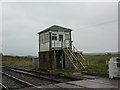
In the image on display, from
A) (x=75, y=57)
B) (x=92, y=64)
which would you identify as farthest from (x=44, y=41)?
(x=92, y=64)

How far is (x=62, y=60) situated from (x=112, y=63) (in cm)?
1021

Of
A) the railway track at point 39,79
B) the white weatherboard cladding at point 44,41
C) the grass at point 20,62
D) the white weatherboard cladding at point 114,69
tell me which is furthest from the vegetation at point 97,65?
the grass at point 20,62

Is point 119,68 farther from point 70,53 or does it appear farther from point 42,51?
point 42,51

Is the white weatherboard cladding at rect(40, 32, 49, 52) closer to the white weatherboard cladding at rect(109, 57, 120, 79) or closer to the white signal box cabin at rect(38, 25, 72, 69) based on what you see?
the white signal box cabin at rect(38, 25, 72, 69)

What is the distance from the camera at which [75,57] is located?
20641 mm

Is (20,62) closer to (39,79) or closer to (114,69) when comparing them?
(39,79)

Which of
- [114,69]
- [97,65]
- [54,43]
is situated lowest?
[97,65]

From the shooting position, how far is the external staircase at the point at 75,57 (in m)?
19.6

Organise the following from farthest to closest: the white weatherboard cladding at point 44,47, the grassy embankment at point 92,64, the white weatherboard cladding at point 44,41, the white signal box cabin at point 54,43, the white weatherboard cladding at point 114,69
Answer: the white weatherboard cladding at point 44,41 → the white weatherboard cladding at point 44,47 → the white signal box cabin at point 54,43 → the grassy embankment at point 92,64 → the white weatherboard cladding at point 114,69

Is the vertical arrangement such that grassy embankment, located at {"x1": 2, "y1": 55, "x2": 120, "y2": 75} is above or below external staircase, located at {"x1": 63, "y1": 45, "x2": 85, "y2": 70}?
below

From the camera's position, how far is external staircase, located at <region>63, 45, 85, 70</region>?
773 inches

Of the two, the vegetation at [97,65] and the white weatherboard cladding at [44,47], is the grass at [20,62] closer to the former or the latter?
the white weatherboard cladding at [44,47]

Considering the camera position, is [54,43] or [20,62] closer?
[54,43]

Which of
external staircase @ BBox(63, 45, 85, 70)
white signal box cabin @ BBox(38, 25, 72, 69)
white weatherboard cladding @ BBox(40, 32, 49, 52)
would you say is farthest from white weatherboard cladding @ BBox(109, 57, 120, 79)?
white weatherboard cladding @ BBox(40, 32, 49, 52)
